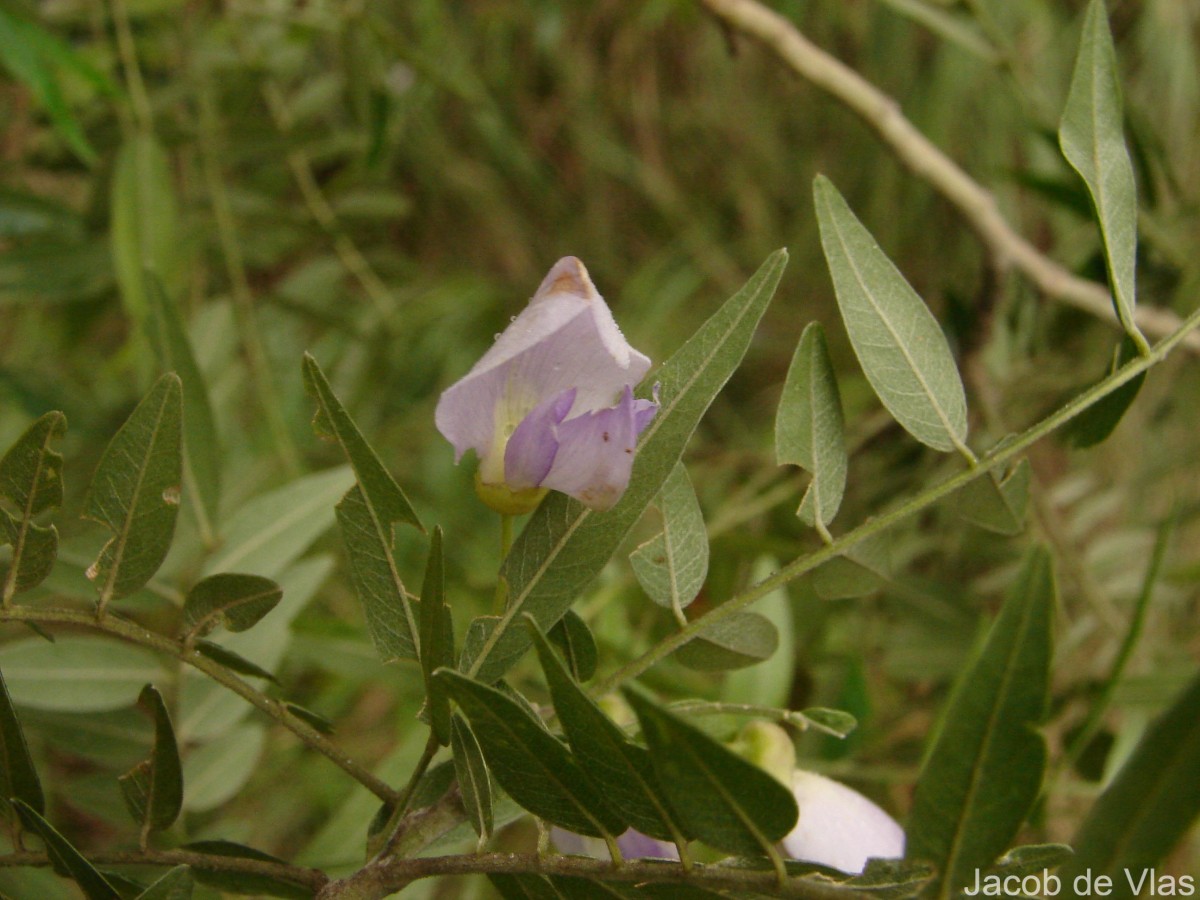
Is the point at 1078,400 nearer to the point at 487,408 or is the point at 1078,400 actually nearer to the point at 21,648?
the point at 487,408

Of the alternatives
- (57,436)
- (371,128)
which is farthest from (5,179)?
(57,436)

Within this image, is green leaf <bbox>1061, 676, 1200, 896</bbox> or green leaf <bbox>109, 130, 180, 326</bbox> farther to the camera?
green leaf <bbox>109, 130, 180, 326</bbox>

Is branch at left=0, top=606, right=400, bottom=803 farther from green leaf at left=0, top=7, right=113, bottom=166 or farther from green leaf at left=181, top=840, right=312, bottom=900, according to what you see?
green leaf at left=0, top=7, right=113, bottom=166

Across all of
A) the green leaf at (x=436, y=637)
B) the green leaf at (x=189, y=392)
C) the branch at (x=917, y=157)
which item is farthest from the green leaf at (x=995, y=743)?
the branch at (x=917, y=157)

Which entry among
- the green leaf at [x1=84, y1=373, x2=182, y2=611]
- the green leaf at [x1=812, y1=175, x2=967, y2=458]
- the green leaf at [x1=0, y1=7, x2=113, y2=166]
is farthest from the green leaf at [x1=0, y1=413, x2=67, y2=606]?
the green leaf at [x1=0, y1=7, x2=113, y2=166]

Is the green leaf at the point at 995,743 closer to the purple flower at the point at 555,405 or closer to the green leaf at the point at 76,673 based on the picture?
the purple flower at the point at 555,405

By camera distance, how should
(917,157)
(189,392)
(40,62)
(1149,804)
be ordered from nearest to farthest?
(1149,804) < (189,392) < (40,62) < (917,157)

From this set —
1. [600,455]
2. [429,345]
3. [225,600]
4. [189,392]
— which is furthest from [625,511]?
[429,345]

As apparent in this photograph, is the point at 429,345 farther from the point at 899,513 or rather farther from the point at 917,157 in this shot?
the point at 899,513
